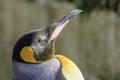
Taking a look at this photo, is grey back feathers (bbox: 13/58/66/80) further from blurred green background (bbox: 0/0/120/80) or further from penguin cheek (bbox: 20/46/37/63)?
blurred green background (bbox: 0/0/120/80)

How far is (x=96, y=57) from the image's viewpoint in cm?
409

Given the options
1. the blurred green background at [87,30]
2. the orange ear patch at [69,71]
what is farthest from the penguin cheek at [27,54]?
the blurred green background at [87,30]

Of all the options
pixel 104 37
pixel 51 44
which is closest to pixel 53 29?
pixel 51 44

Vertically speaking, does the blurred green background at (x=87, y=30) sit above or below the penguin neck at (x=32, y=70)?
below

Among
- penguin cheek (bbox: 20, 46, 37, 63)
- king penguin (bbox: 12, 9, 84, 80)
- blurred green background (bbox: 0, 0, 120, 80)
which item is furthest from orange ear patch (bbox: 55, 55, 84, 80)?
blurred green background (bbox: 0, 0, 120, 80)

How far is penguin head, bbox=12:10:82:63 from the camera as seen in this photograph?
2.00 meters

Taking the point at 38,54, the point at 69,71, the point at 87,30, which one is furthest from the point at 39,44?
the point at 87,30

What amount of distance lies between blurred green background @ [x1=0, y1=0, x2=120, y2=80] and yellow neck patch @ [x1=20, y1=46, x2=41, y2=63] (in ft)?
6.38

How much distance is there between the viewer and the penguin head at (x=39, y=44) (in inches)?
78.6

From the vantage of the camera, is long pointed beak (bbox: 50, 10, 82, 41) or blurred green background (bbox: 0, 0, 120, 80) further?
blurred green background (bbox: 0, 0, 120, 80)

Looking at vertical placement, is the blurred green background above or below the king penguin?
below

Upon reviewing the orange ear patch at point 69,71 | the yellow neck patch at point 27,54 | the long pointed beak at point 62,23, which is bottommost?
the orange ear patch at point 69,71

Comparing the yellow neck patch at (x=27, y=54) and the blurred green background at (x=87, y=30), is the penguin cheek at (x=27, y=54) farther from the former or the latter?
the blurred green background at (x=87, y=30)

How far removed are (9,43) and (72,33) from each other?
2.42 feet
